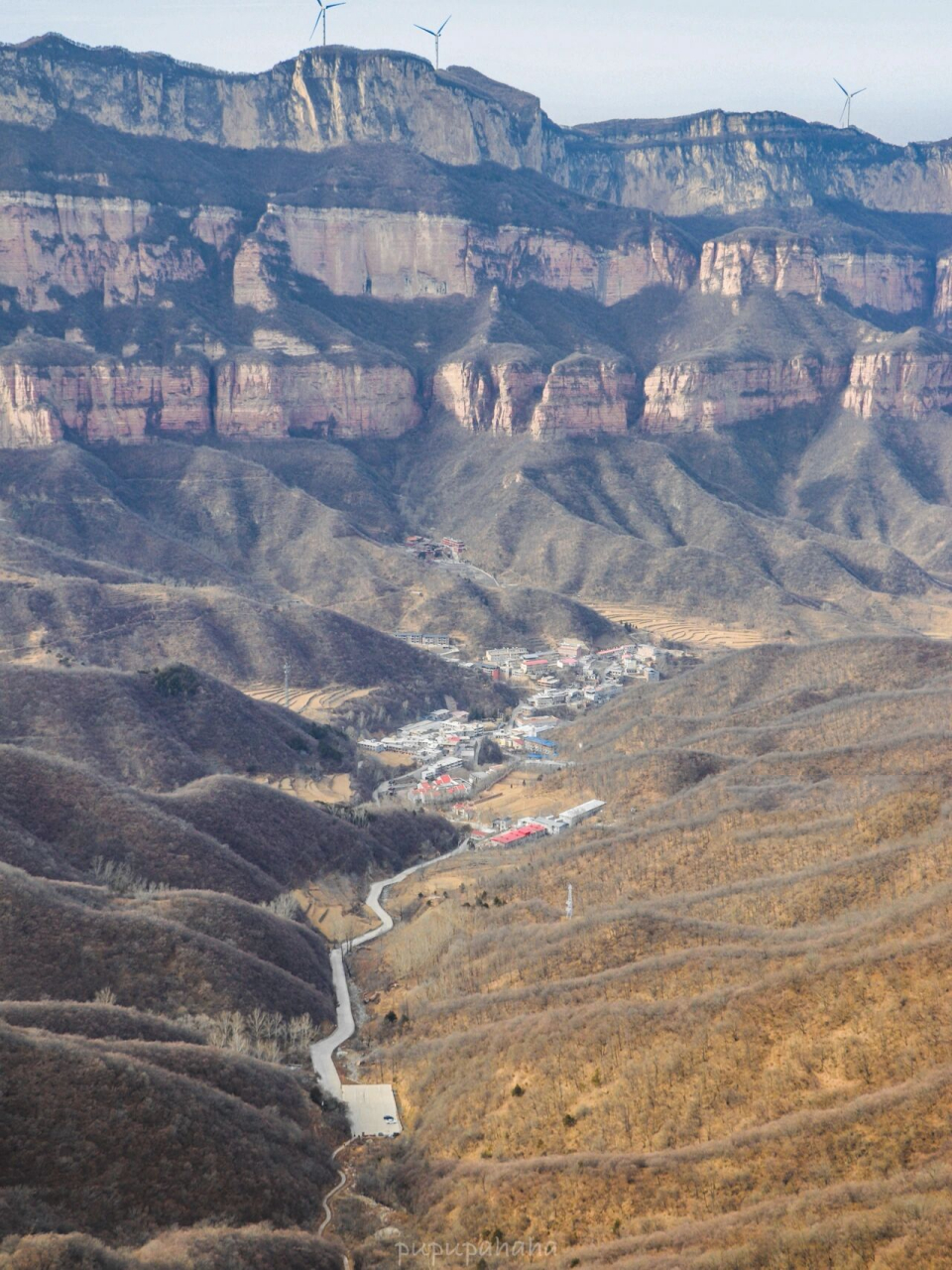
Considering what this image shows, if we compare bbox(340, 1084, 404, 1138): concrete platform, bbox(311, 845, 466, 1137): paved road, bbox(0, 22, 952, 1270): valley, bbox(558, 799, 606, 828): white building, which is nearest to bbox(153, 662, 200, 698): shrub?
bbox(0, 22, 952, 1270): valley

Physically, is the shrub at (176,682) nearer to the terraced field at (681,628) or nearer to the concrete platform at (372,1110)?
the concrete platform at (372,1110)

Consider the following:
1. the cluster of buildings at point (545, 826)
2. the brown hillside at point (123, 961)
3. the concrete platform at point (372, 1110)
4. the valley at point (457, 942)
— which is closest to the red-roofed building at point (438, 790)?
the valley at point (457, 942)

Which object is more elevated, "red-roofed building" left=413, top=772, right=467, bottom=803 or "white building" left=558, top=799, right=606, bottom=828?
"white building" left=558, top=799, right=606, bottom=828

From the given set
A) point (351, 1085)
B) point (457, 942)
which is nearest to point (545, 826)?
point (457, 942)

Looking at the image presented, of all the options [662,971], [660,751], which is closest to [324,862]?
[660,751]

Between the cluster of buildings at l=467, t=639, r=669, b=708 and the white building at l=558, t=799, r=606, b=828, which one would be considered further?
the cluster of buildings at l=467, t=639, r=669, b=708

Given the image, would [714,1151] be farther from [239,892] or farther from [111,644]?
[111,644]

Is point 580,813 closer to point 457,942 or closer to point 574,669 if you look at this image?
point 457,942

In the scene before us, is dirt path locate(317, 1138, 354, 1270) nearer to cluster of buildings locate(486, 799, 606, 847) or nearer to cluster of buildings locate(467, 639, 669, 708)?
cluster of buildings locate(486, 799, 606, 847)
